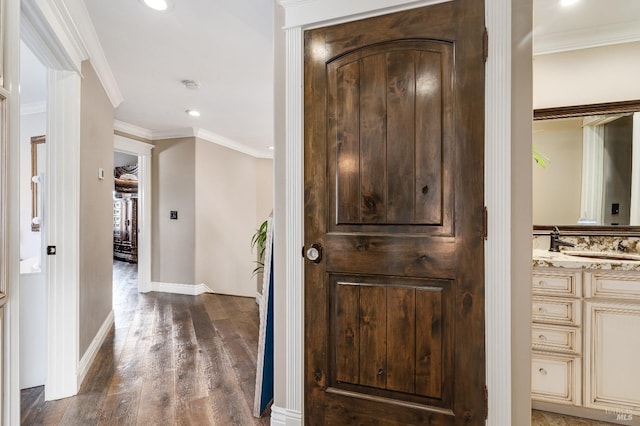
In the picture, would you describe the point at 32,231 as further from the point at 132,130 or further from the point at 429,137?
the point at 429,137

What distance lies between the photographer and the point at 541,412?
1938 mm

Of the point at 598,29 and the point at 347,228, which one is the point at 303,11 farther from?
the point at 598,29

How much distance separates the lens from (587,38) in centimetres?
216

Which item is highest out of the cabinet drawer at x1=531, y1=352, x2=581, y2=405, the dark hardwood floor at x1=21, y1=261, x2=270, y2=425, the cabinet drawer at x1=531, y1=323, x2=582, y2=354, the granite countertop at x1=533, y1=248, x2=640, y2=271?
the granite countertop at x1=533, y1=248, x2=640, y2=271

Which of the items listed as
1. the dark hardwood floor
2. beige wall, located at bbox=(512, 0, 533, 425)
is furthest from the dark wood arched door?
the dark hardwood floor

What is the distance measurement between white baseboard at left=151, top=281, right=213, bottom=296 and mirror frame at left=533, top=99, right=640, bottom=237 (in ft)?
13.4

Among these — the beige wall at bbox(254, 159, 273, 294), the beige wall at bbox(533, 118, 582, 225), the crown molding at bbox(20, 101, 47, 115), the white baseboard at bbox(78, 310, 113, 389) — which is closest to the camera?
the white baseboard at bbox(78, 310, 113, 389)

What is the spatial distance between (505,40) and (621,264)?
1350 mm

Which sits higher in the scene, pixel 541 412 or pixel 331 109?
pixel 331 109

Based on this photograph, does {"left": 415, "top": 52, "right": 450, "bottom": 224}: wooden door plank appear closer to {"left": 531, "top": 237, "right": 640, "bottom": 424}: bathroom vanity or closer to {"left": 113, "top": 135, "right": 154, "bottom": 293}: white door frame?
{"left": 531, "top": 237, "right": 640, "bottom": 424}: bathroom vanity

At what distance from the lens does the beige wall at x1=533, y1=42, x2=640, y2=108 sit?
2.17m

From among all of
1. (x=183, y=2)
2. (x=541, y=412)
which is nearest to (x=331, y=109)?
(x=183, y=2)

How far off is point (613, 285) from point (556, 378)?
0.61 m

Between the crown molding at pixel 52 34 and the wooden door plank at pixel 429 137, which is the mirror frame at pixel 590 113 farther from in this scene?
the crown molding at pixel 52 34
